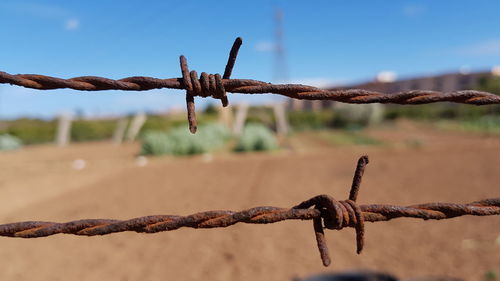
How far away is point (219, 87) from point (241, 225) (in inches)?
185

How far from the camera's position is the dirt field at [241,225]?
4.13 meters

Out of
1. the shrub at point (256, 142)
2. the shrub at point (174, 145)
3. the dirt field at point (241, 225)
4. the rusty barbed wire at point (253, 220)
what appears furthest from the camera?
the shrub at point (256, 142)

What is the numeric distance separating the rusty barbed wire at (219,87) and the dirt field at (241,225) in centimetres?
322

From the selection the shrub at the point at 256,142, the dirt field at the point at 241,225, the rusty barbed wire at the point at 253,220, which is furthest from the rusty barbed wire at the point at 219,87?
the shrub at the point at 256,142

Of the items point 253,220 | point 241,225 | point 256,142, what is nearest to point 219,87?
point 253,220

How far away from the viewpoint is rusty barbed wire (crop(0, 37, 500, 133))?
0.99m

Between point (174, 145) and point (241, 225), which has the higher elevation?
point (241, 225)

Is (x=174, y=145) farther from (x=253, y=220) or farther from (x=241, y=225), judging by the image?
(x=253, y=220)

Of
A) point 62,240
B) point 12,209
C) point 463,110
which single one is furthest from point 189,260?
point 463,110

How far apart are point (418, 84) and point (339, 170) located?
67.0 m

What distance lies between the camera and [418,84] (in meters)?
69.4

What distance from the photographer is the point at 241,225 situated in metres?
5.49

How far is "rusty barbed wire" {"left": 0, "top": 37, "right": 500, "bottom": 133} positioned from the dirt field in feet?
10.6

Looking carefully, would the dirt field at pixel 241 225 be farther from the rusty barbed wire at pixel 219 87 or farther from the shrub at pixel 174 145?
the rusty barbed wire at pixel 219 87
